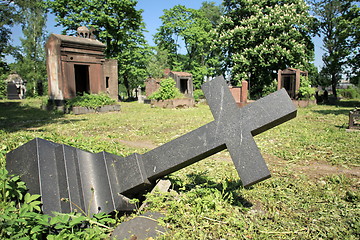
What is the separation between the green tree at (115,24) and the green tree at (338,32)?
20856 mm

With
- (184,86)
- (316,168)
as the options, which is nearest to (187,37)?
(184,86)

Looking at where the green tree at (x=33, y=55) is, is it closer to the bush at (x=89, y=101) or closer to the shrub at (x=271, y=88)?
the bush at (x=89, y=101)

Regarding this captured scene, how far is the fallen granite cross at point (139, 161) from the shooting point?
2.33 metres

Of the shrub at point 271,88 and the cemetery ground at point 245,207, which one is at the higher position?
the shrub at point 271,88

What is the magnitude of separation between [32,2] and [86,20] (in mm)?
14035

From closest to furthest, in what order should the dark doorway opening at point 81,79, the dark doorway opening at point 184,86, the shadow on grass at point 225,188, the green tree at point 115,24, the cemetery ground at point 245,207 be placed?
the cemetery ground at point 245,207
the shadow on grass at point 225,188
the dark doorway opening at point 81,79
the dark doorway opening at point 184,86
the green tree at point 115,24

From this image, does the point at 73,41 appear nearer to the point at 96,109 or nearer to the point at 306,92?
the point at 96,109

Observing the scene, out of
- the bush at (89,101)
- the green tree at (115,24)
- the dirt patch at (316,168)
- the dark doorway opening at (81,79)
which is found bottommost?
the dirt patch at (316,168)

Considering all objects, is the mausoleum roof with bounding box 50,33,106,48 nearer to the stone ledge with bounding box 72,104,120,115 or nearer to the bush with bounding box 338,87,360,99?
the stone ledge with bounding box 72,104,120,115

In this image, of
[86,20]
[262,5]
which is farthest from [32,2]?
[262,5]

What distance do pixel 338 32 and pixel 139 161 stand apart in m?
26.4

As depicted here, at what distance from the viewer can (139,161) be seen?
8.92 ft

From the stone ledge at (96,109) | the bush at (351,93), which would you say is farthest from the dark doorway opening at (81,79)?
the bush at (351,93)

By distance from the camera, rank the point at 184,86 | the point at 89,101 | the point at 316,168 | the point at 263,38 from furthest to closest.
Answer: the point at 184,86 < the point at 263,38 < the point at 89,101 < the point at 316,168
